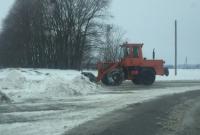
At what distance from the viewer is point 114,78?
36750 millimetres

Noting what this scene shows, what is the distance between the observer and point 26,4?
80875 millimetres

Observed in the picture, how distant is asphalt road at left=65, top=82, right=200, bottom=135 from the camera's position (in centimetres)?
1360

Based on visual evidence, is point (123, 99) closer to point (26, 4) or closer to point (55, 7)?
point (55, 7)

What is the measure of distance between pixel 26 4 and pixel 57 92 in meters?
56.7

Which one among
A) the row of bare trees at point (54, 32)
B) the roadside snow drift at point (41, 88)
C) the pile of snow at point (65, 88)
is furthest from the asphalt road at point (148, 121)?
the row of bare trees at point (54, 32)

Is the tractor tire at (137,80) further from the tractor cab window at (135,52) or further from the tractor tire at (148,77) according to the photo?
the tractor cab window at (135,52)

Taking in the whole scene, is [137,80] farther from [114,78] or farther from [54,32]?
[54,32]

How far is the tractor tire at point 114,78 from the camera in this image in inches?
1447

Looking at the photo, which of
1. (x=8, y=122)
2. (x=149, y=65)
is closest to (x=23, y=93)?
(x=8, y=122)

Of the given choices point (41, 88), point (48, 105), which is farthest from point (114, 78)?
point (48, 105)

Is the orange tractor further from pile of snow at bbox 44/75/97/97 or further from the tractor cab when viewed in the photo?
pile of snow at bbox 44/75/97/97

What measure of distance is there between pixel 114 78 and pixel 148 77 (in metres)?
2.85

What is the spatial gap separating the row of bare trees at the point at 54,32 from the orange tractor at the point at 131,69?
3707cm

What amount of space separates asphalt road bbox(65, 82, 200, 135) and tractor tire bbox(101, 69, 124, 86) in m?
15.5
